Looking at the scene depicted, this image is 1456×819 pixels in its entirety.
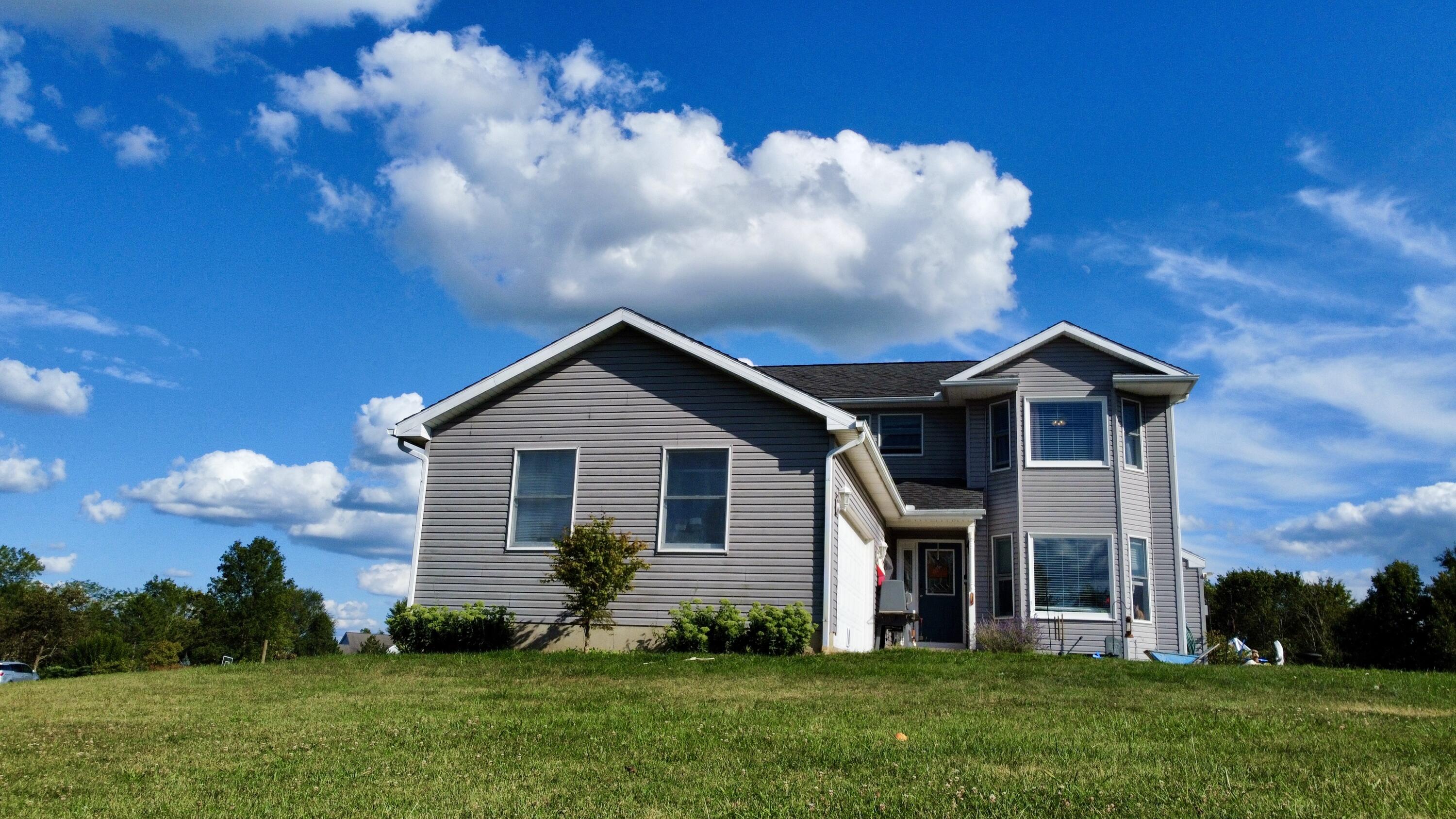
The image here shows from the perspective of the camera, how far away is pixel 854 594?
17.2 metres

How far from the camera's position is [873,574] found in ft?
66.2

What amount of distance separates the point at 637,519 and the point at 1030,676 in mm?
6163

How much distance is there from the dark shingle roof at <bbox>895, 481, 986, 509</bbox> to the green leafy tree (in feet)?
29.8

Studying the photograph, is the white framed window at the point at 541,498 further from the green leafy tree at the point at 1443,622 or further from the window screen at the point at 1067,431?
the green leafy tree at the point at 1443,622

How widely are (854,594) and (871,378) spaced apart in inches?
331

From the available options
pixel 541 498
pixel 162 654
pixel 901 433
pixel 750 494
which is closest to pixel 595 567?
pixel 541 498

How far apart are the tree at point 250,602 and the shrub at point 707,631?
69.2 m

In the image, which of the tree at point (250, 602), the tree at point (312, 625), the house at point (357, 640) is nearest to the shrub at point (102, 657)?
the house at point (357, 640)

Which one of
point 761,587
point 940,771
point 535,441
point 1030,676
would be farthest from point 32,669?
point 940,771

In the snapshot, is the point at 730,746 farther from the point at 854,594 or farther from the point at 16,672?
the point at 16,672

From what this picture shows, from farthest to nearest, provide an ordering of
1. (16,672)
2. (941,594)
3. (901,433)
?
1. (16,672)
2. (901,433)
3. (941,594)

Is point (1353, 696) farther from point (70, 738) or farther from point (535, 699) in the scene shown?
point (70, 738)

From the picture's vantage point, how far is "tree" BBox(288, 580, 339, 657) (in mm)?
105625

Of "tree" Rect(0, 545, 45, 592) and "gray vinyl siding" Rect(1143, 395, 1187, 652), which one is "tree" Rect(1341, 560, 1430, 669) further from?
"tree" Rect(0, 545, 45, 592)
